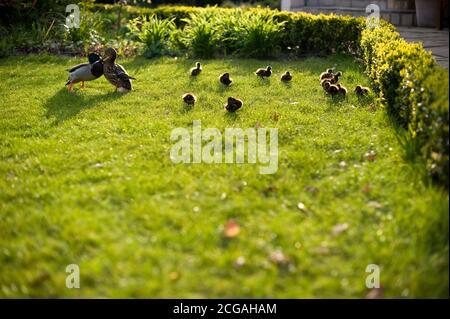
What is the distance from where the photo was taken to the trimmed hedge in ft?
13.0

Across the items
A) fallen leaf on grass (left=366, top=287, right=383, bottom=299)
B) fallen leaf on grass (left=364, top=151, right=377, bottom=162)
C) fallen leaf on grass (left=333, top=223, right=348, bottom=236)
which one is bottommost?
fallen leaf on grass (left=366, top=287, right=383, bottom=299)

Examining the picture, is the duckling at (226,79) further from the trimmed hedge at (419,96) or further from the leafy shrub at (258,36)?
the leafy shrub at (258,36)

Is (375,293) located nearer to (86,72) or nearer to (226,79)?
(226,79)

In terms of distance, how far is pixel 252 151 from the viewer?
5211 mm

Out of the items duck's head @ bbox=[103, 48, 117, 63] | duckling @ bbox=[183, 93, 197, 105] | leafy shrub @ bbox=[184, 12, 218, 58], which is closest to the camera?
duckling @ bbox=[183, 93, 197, 105]

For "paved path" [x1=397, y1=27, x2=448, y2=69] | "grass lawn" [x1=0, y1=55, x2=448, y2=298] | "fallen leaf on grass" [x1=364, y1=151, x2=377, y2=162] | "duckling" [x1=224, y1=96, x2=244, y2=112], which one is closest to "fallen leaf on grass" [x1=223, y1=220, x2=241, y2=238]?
"grass lawn" [x1=0, y1=55, x2=448, y2=298]

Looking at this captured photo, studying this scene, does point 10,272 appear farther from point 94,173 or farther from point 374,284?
point 374,284

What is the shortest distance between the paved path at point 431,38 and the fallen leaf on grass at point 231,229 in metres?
5.19

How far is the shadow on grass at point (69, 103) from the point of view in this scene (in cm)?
668

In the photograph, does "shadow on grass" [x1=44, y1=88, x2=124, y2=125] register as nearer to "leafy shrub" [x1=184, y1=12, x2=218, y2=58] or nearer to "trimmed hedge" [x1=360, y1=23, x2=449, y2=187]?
"leafy shrub" [x1=184, y1=12, x2=218, y2=58]

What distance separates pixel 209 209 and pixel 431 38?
8.97 metres

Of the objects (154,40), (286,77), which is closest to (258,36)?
(286,77)

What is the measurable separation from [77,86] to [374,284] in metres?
6.78

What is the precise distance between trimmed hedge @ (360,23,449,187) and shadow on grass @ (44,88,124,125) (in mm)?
4331
